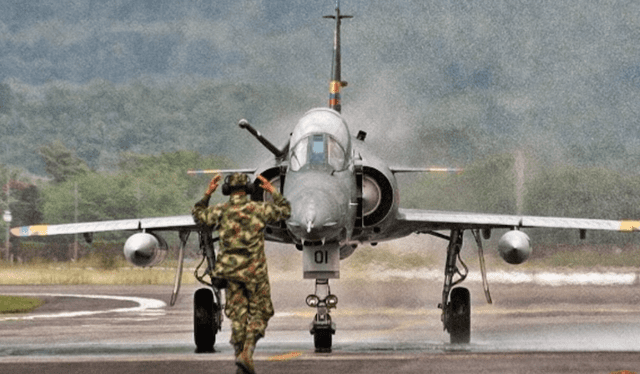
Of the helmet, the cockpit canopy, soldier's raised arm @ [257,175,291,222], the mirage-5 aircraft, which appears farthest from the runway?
the cockpit canopy

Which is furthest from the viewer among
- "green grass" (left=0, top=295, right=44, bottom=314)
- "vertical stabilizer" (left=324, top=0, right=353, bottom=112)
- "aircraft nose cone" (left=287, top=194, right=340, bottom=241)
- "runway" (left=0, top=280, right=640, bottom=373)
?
"green grass" (left=0, top=295, right=44, bottom=314)

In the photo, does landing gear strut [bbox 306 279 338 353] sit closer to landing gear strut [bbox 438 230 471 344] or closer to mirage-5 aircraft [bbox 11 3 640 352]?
mirage-5 aircraft [bbox 11 3 640 352]

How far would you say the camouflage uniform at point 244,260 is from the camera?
11.9 m

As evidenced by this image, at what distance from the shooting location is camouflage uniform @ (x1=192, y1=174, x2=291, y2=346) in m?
11.9

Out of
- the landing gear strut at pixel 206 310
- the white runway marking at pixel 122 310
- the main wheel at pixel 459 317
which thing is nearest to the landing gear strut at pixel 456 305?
the main wheel at pixel 459 317

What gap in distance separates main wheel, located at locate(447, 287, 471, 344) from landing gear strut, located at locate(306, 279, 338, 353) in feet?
10.5

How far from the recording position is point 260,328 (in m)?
11.9

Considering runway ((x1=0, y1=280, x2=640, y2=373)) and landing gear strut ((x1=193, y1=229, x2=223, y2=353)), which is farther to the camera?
landing gear strut ((x1=193, y1=229, x2=223, y2=353))

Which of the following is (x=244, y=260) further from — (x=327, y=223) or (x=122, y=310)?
(x=122, y=310)

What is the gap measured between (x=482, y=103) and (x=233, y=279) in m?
61.7

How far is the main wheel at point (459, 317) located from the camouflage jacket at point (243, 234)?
25.0 feet

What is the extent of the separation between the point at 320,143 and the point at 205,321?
3.13 metres

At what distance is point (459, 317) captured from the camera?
762 inches

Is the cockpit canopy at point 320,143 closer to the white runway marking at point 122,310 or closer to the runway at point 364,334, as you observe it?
the runway at point 364,334
